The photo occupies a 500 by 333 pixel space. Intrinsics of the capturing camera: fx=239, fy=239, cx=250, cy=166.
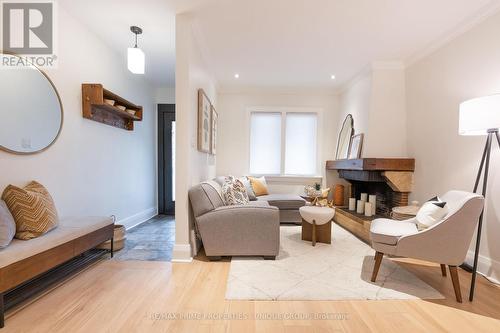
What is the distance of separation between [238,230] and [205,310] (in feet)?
2.91

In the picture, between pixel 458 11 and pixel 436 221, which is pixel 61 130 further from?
pixel 458 11

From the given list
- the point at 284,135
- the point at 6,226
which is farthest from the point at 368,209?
the point at 6,226

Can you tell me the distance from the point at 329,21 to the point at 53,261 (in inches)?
131

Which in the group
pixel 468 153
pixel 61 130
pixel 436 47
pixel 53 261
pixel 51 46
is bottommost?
pixel 53 261

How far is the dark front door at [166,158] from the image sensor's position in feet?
16.0

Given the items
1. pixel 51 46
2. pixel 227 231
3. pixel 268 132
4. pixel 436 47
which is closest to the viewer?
pixel 51 46

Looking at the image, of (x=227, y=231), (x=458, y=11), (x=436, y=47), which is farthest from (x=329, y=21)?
(x=227, y=231)

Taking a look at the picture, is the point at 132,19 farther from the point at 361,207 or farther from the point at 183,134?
the point at 361,207

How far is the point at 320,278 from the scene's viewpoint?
7.14ft

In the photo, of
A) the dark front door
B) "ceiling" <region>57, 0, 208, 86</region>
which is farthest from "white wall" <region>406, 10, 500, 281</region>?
the dark front door

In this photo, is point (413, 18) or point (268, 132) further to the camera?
point (268, 132)

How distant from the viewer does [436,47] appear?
115 inches

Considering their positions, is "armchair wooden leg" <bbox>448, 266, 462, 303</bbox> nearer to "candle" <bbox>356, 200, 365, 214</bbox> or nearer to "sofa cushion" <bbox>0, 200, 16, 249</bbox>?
"candle" <bbox>356, 200, 365, 214</bbox>

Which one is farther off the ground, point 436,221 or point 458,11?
point 458,11
